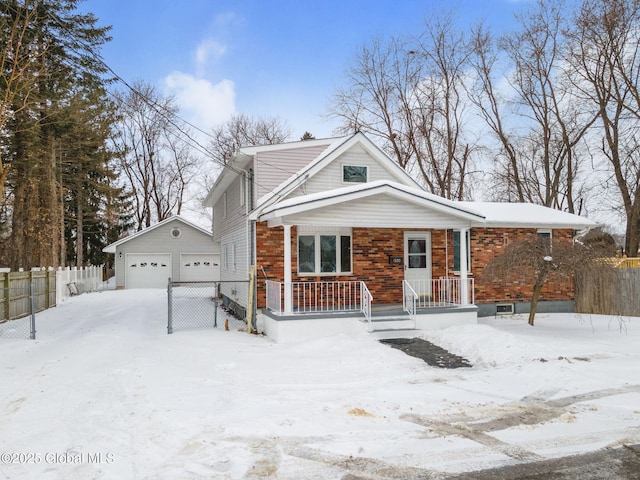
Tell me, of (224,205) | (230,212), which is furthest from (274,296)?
(224,205)

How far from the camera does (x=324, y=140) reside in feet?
45.0

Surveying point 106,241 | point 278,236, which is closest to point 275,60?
point 278,236

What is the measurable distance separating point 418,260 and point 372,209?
319cm

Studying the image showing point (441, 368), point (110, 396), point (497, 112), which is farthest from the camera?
point (497, 112)

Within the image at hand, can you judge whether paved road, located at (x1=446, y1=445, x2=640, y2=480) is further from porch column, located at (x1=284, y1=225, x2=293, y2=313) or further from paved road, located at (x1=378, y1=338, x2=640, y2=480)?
porch column, located at (x1=284, y1=225, x2=293, y2=313)

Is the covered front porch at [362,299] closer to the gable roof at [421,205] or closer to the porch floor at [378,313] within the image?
the porch floor at [378,313]

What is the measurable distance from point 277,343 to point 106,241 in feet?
107

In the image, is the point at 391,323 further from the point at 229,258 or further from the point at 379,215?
the point at 229,258

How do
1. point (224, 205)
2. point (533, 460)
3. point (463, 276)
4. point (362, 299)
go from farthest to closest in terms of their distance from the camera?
point (224, 205)
point (463, 276)
point (362, 299)
point (533, 460)

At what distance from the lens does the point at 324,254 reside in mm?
12406

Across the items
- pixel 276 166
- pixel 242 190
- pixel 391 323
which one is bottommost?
pixel 391 323

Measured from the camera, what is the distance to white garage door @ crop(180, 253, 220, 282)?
27.7 metres

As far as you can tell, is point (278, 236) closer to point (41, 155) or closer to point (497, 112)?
point (41, 155)

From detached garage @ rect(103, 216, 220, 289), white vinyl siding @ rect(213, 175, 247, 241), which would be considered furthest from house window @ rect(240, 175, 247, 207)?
detached garage @ rect(103, 216, 220, 289)
